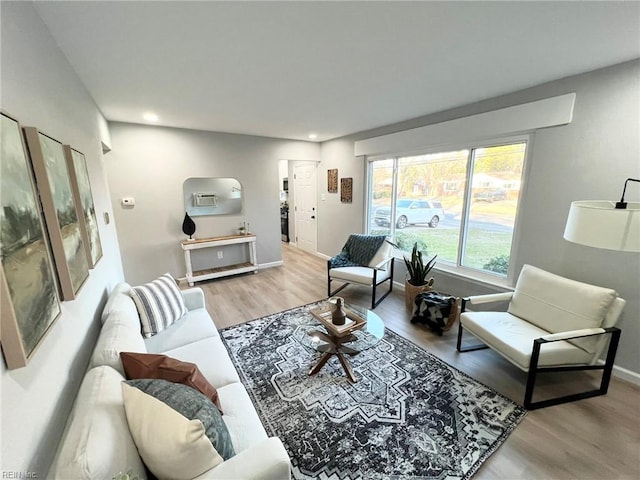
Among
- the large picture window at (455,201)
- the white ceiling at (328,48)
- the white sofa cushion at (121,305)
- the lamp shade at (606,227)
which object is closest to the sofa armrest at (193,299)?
the white sofa cushion at (121,305)

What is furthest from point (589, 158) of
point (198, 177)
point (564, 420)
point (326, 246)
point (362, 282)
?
point (198, 177)

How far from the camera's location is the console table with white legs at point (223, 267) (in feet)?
13.3

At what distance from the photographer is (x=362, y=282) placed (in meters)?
3.38

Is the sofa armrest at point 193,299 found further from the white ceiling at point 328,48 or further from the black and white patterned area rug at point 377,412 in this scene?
the white ceiling at point 328,48

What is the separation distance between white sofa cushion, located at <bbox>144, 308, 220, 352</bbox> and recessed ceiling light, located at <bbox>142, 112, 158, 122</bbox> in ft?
8.15

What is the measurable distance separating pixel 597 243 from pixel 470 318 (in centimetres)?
101

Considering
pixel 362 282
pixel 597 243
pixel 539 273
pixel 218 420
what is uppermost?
pixel 597 243

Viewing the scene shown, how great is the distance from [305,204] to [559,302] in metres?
4.76

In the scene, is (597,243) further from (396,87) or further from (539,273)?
(396,87)

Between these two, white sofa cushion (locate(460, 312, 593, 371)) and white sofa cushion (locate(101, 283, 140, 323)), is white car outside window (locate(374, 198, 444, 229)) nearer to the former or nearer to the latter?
white sofa cushion (locate(460, 312, 593, 371))

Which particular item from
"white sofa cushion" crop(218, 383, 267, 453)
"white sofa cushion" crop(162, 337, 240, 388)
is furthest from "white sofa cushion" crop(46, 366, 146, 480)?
"white sofa cushion" crop(162, 337, 240, 388)

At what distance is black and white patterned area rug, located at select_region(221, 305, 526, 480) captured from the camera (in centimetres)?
148

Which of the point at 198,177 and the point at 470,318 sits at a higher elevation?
the point at 198,177

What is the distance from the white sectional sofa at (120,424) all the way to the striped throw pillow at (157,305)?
0.58 ft
